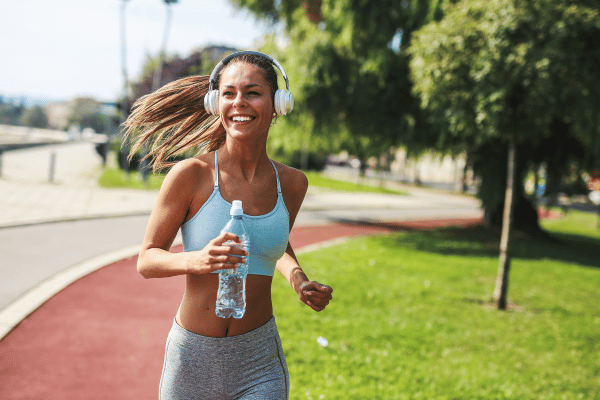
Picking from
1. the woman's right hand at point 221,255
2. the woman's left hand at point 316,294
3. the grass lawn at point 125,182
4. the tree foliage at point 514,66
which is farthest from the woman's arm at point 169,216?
the grass lawn at point 125,182

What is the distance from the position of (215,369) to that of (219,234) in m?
0.55

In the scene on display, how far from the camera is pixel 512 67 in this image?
6219 mm

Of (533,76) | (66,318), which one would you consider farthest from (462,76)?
(66,318)

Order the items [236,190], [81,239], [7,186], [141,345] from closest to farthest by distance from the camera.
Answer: [236,190]
[141,345]
[81,239]
[7,186]

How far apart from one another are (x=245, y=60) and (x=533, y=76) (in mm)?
5267

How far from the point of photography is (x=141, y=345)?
495 cm

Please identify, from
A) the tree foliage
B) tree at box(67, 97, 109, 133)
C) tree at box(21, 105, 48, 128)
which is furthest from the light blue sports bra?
tree at box(21, 105, 48, 128)

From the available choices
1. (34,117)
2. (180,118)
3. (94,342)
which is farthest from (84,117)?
(180,118)

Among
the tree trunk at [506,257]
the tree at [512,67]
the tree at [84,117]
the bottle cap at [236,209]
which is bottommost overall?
the tree trunk at [506,257]

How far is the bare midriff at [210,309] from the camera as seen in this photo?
200 centimetres

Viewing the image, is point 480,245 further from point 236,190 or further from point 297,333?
point 236,190

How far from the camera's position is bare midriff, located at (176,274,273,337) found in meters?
2.00

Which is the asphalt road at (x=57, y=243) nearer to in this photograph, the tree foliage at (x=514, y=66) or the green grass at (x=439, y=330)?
the green grass at (x=439, y=330)

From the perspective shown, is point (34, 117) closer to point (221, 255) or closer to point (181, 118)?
point (181, 118)
